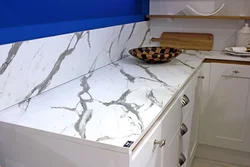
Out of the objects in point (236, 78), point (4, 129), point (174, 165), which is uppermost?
point (4, 129)

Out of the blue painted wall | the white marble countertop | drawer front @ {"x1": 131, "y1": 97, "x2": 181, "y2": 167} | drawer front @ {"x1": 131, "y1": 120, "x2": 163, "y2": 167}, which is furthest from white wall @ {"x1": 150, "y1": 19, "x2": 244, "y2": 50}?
drawer front @ {"x1": 131, "y1": 120, "x2": 163, "y2": 167}

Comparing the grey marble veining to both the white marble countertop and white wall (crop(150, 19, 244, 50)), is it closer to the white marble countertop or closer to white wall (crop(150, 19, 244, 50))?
the white marble countertop

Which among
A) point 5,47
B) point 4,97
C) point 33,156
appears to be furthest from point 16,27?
point 33,156

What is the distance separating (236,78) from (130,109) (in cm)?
125

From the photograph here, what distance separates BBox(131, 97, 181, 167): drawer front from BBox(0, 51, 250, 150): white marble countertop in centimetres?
5

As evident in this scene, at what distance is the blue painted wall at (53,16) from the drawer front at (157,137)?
64cm

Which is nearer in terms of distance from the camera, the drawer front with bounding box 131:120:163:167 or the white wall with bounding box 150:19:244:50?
the drawer front with bounding box 131:120:163:167

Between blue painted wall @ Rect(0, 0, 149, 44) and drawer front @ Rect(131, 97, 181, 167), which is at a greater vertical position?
blue painted wall @ Rect(0, 0, 149, 44)

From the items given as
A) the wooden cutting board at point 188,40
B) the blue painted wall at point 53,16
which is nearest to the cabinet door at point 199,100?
the wooden cutting board at point 188,40

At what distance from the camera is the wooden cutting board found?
2.24 metres

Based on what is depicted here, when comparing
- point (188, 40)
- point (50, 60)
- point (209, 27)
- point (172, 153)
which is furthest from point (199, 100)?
point (50, 60)

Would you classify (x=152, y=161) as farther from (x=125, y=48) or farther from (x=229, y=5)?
(x=229, y=5)

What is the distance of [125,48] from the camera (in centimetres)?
198

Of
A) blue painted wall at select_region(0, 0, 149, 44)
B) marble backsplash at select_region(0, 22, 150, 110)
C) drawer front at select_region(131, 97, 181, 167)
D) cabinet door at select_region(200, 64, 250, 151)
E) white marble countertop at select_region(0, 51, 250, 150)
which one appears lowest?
cabinet door at select_region(200, 64, 250, 151)
